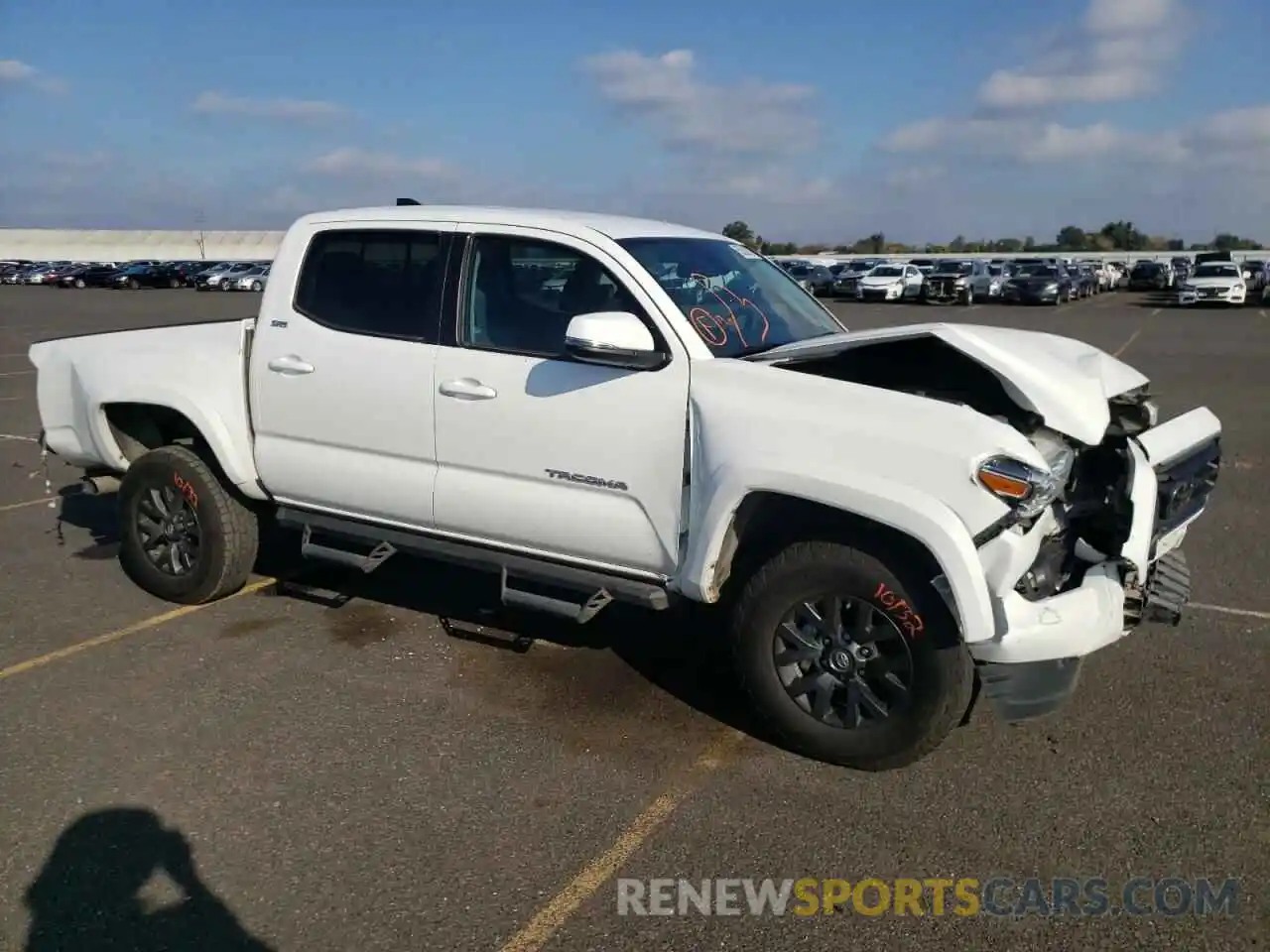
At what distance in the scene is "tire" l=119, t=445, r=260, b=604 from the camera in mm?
5453

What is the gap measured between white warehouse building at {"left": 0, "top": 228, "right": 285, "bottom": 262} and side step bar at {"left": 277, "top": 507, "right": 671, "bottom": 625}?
87752 millimetres

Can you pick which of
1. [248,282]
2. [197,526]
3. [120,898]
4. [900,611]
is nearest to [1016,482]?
[900,611]

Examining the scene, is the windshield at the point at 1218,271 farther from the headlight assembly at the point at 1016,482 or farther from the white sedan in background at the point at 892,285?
the headlight assembly at the point at 1016,482

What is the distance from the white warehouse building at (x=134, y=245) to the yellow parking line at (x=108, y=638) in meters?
87.1

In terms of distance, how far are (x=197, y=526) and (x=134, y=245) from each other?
324ft

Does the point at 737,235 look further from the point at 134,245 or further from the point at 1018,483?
the point at 134,245

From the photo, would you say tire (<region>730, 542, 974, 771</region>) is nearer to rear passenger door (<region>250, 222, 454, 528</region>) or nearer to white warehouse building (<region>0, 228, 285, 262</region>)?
rear passenger door (<region>250, 222, 454, 528</region>)

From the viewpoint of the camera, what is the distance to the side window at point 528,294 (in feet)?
14.6

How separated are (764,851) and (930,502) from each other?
128 cm

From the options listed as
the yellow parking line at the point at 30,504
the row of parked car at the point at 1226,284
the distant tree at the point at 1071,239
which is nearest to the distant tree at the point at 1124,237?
the distant tree at the point at 1071,239

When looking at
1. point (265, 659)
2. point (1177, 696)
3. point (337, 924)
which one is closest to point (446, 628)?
point (265, 659)

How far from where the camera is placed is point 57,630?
5.38m

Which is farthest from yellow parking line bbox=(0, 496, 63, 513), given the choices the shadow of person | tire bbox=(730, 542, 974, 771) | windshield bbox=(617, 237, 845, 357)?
tire bbox=(730, 542, 974, 771)

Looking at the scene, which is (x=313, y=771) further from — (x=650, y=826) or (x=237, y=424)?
(x=237, y=424)
